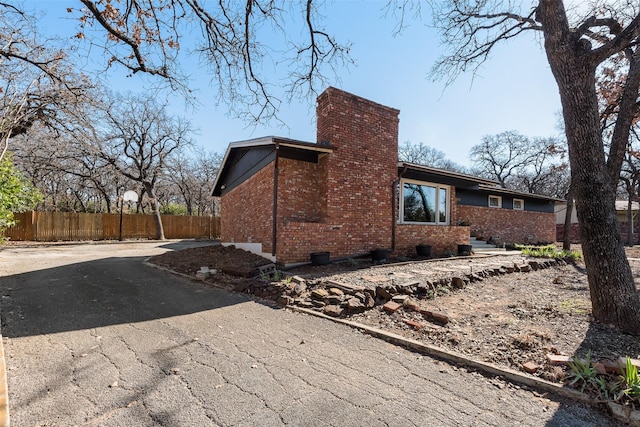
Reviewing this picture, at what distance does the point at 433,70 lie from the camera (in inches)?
296

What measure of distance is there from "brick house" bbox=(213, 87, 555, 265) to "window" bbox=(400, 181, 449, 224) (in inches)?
1.4

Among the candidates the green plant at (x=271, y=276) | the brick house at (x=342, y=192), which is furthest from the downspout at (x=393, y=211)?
the green plant at (x=271, y=276)

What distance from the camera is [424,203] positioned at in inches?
428

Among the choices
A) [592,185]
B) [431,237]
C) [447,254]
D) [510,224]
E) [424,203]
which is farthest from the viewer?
[510,224]

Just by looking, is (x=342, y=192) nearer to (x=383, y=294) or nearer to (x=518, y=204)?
(x=383, y=294)

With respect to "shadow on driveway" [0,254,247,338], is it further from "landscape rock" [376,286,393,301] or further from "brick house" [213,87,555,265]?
"landscape rock" [376,286,393,301]

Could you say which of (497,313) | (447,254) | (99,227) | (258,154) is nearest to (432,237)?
(447,254)

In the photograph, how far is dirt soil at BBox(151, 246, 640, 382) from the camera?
10.8ft

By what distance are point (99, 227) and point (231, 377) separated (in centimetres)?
2194

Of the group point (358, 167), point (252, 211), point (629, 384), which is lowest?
point (629, 384)

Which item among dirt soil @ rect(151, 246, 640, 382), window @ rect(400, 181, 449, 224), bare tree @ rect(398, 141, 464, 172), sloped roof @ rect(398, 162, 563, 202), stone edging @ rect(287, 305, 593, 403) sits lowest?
stone edging @ rect(287, 305, 593, 403)

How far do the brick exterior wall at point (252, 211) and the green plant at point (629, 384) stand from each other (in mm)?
6836

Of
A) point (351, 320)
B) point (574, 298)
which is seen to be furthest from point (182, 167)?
point (574, 298)

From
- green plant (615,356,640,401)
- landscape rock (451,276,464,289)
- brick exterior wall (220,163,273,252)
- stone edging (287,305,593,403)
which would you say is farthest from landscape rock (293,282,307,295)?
green plant (615,356,640,401)
